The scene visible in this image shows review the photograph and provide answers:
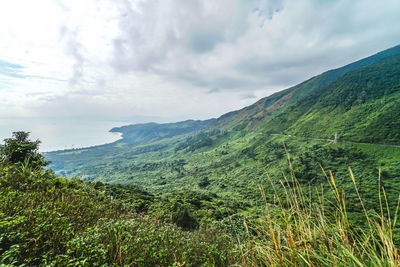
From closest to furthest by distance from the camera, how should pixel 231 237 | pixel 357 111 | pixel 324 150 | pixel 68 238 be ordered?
pixel 231 237 < pixel 68 238 < pixel 324 150 < pixel 357 111

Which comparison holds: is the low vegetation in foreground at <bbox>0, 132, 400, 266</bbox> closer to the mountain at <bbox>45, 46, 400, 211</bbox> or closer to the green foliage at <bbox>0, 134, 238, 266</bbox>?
the green foliage at <bbox>0, 134, 238, 266</bbox>

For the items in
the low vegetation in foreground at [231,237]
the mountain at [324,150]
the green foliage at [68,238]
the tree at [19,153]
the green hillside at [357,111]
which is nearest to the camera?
the low vegetation in foreground at [231,237]

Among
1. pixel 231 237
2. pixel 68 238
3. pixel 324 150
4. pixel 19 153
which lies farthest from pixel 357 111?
pixel 19 153

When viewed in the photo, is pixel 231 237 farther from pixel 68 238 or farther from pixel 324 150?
pixel 324 150

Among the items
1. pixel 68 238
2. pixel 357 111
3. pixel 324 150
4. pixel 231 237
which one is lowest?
pixel 324 150

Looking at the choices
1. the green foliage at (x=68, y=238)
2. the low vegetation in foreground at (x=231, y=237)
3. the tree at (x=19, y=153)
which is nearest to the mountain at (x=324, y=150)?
the green foliage at (x=68, y=238)

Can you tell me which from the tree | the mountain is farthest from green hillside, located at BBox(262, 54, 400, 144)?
the tree

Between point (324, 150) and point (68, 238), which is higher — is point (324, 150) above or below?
below

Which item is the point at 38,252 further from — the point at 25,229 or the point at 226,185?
the point at 226,185

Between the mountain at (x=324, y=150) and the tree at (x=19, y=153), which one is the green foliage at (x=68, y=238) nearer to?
the tree at (x=19, y=153)

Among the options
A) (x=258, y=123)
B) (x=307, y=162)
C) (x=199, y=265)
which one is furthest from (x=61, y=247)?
(x=258, y=123)

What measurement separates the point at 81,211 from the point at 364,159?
84.9 m

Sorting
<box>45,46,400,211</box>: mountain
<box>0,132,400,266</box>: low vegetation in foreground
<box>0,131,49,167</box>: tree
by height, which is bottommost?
<box>45,46,400,211</box>: mountain

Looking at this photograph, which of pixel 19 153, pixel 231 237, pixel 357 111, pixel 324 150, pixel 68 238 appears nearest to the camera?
pixel 231 237
